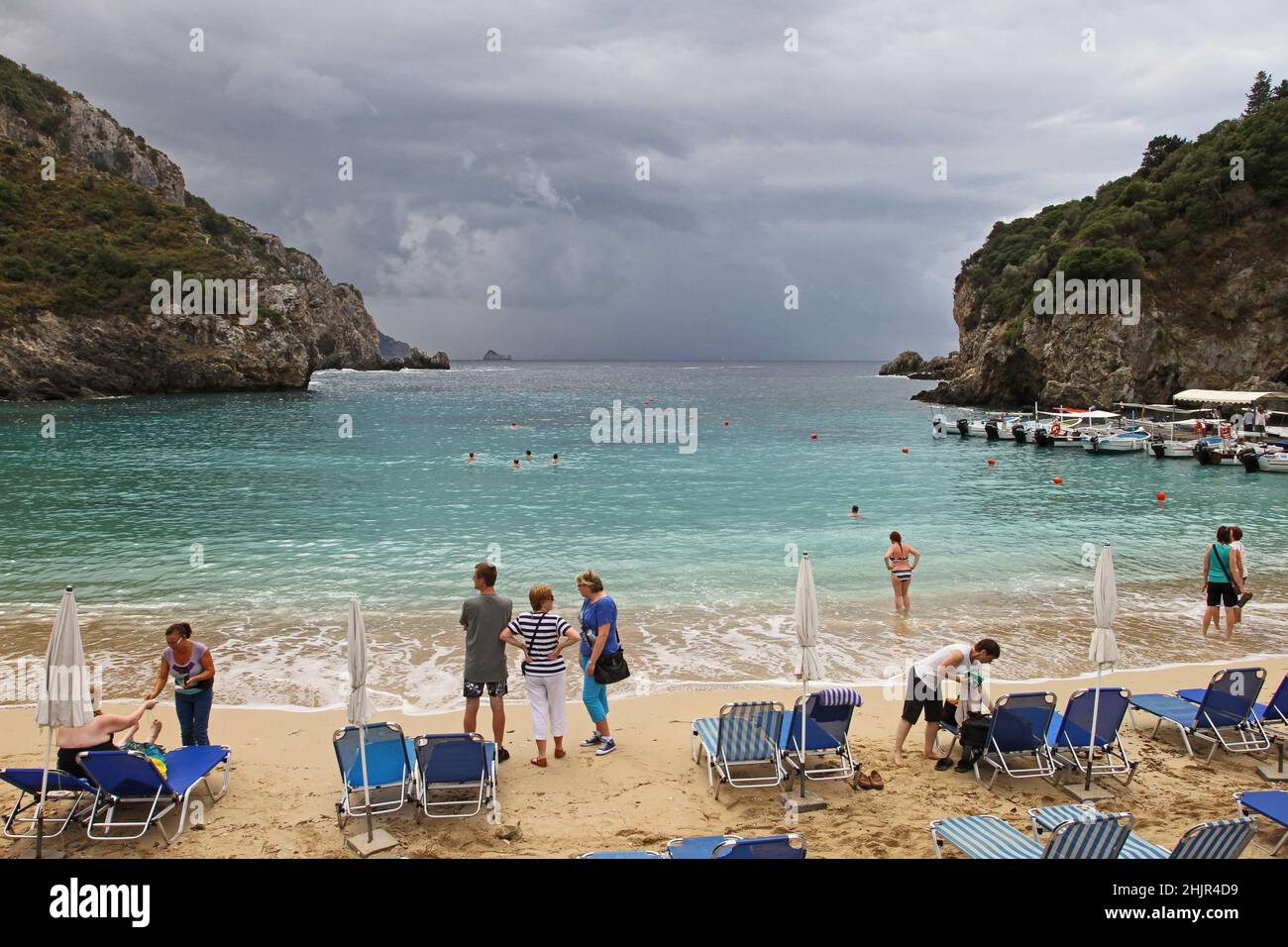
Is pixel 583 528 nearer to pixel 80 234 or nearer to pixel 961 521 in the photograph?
pixel 961 521

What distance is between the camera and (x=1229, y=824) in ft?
18.4

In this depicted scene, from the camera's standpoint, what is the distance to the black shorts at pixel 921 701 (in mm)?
8258

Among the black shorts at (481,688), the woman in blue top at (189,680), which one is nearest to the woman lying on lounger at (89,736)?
the woman in blue top at (189,680)

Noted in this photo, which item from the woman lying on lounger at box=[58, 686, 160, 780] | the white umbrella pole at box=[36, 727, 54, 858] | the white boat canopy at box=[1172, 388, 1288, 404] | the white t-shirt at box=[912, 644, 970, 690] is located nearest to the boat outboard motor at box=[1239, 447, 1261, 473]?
the white boat canopy at box=[1172, 388, 1288, 404]

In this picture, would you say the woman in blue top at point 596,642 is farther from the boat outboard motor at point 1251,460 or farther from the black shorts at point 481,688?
the boat outboard motor at point 1251,460

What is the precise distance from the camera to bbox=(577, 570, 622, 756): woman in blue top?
8555 mm

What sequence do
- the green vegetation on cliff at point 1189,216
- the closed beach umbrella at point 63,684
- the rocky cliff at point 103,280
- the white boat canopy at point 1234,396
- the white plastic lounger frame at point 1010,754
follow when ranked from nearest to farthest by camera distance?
the closed beach umbrella at point 63,684
the white plastic lounger frame at point 1010,754
the white boat canopy at point 1234,396
the green vegetation on cliff at point 1189,216
the rocky cliff at point 103,280

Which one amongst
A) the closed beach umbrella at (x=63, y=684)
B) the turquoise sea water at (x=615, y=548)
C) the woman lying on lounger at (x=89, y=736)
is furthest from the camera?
the turquoise sea water at (x=615, y=548)

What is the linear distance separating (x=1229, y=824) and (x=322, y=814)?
7.17 m

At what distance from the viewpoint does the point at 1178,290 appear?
2712 inches

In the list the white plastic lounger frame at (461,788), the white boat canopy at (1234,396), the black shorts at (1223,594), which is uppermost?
the white boat canopy at (1234,396)

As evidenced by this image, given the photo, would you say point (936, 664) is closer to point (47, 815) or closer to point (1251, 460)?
point (47, 815)

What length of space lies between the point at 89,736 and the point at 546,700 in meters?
4.10

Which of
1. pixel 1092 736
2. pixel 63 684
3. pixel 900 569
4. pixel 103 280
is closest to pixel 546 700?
pixel 63 684
